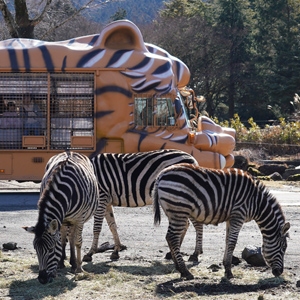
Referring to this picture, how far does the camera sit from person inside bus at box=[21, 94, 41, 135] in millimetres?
13425

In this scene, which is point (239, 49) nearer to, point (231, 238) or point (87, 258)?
point (87, 258)

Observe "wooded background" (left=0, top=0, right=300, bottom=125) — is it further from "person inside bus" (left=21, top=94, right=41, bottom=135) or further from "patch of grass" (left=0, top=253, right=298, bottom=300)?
"patch of grass" (left=0, top=253, right=298, bottom=300)

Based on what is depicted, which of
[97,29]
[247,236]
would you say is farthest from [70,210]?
[97,29]

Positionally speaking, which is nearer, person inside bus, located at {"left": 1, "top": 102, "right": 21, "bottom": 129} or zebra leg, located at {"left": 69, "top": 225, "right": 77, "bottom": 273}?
zebra leg, located at {"left": 69, "top": 225, "right": 77, "bottom": 273}

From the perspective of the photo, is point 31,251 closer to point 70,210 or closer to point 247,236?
point 70,210

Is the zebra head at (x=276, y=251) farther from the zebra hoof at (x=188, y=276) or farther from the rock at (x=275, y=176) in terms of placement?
the rock at (x=275, y=176)

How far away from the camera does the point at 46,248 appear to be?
551 cm

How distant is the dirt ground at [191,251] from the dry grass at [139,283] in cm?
1

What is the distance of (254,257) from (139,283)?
1.70 meters

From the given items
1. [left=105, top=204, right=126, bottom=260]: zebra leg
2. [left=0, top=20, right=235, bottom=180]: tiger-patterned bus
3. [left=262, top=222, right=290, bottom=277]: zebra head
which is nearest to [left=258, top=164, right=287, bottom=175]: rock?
[left=0, top=20, right=235, bottom=180]: tiger-patterned bus

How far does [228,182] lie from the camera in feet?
21.9

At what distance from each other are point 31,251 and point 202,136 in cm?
691

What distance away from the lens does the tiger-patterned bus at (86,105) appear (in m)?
13.4

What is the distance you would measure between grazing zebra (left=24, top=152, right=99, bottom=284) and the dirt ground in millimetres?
628
